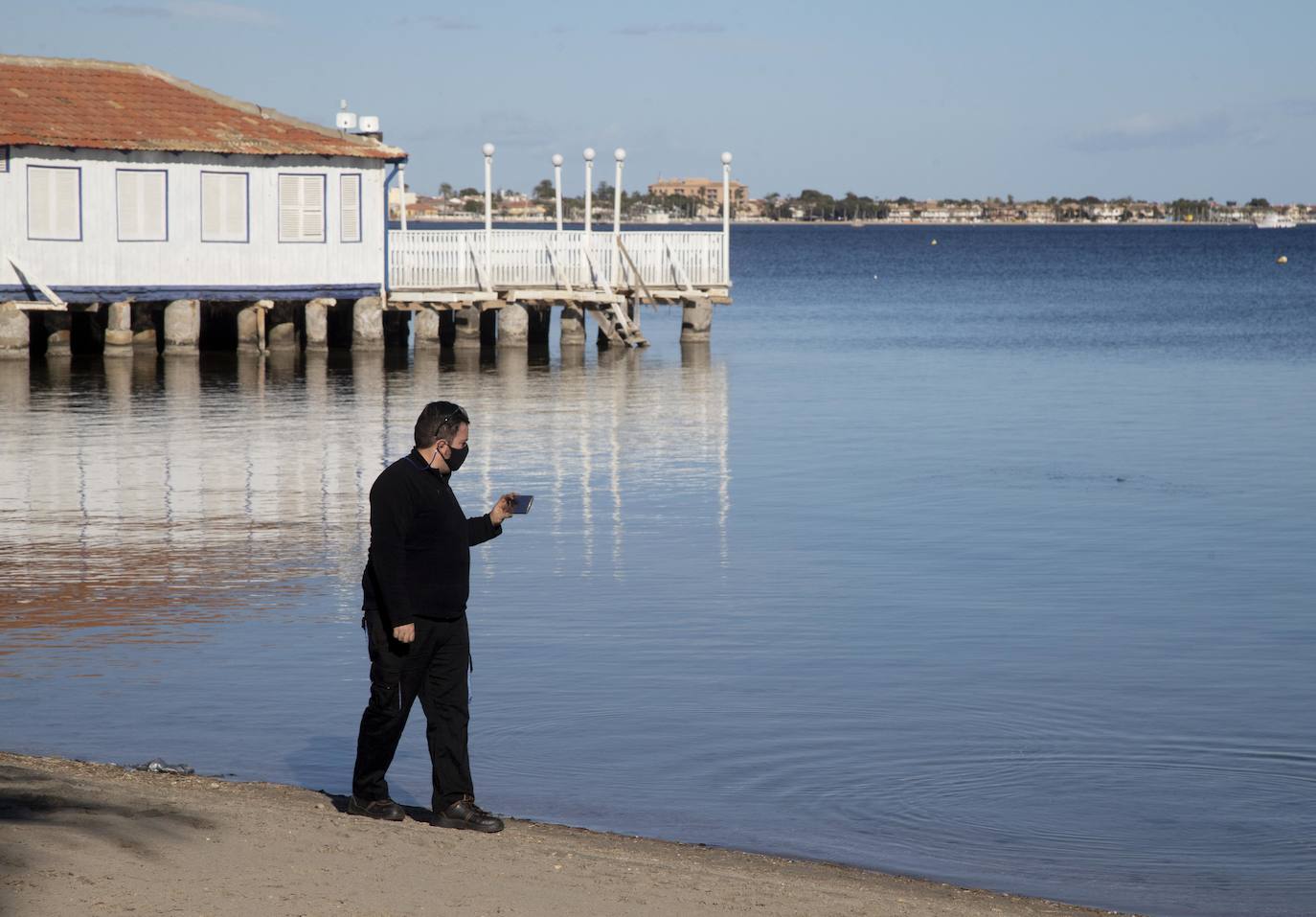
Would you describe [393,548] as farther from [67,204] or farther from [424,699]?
[67,204]

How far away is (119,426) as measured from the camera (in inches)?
942

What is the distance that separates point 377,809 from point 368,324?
98.9ft

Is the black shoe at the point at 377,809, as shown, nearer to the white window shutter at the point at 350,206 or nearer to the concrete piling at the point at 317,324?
the white window shutter at the point at 350,206

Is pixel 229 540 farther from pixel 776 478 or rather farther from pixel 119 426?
pixel 119 426

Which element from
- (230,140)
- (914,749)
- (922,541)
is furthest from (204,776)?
(230,140)

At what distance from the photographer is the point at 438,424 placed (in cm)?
754

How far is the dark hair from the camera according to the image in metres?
7.52

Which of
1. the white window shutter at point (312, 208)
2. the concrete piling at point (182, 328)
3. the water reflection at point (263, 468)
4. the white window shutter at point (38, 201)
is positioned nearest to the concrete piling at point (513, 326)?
the water reflection at point (263, 468)

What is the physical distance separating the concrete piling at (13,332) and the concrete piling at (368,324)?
6358mm

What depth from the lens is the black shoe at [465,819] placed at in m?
7.77

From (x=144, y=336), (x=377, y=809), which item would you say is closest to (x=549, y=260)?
(x=144, y=336)

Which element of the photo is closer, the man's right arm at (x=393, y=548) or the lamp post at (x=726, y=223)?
the man's right arm at (x=393, y=548)

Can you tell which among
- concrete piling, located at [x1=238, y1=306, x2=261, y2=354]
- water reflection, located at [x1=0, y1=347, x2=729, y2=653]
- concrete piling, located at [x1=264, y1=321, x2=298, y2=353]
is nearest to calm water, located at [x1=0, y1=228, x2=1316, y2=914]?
water reflection, located at [x1=0, y1=347, x2=729, y2=653]

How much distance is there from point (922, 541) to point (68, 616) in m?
7.26
